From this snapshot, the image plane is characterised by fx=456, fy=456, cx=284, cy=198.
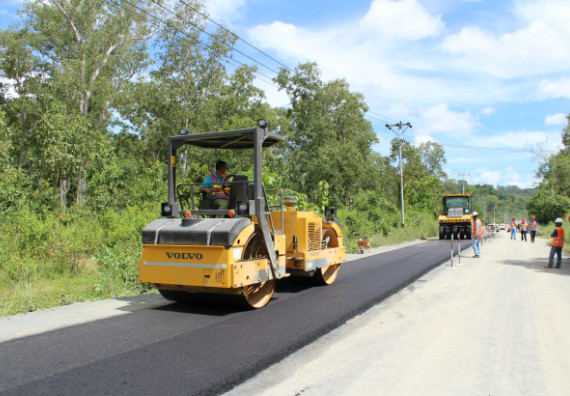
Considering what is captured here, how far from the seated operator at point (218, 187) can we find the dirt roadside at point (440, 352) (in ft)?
7.93

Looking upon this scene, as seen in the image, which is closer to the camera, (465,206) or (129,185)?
(129,185)

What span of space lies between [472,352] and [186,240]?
360 centimetres

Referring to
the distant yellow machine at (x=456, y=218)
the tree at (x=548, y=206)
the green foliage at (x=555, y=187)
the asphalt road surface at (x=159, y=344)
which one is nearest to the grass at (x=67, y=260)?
the asphalt road surface at (x=159, y=344)

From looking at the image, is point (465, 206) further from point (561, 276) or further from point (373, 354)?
point (373, 354)

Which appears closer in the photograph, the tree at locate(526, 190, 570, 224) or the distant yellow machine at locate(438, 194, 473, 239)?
the distant yellow machine at locate(438, 194, 473, 239)

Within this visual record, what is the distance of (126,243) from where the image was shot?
11.8 metres

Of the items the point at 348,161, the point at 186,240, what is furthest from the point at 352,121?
the point at 186,240

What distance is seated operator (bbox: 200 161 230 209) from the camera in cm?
655

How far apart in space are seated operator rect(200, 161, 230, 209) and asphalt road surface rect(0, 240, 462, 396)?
1532 millimetres

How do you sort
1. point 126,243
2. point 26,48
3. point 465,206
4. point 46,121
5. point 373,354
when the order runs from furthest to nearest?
1. point 465,206
2. point 26,48
3. point 46,121
4. point 126,243
5. point 373,354

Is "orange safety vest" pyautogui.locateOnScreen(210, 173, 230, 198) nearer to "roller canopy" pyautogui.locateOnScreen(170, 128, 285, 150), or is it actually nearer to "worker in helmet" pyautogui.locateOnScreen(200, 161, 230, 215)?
"worker in helmet" pyautogui.locateOnScreen(200, 161, 230, 215)

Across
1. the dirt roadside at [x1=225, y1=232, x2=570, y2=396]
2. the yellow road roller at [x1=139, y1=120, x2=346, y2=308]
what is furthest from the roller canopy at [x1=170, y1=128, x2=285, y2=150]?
the dirt roadside at [x1=225, y1=232, x2=570, y2=396]

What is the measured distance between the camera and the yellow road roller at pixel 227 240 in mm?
5770

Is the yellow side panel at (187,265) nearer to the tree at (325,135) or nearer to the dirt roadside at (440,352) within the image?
the dirt roadside at (440,352)
